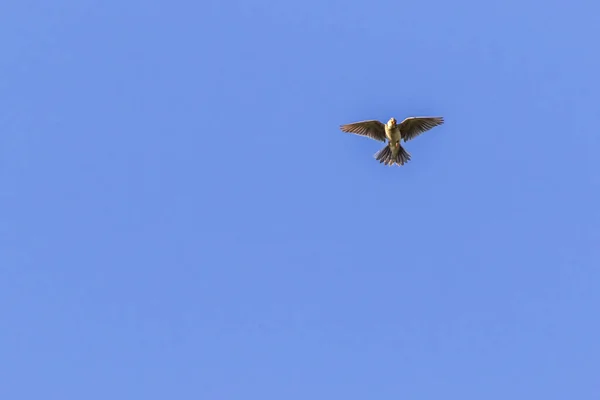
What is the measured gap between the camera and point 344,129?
118 ft

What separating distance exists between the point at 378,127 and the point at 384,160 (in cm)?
126

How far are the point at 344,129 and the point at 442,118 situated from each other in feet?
12.2

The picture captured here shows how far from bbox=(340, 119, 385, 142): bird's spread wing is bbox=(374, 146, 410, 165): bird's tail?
462 millimetres

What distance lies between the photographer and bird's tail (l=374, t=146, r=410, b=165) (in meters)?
35.8

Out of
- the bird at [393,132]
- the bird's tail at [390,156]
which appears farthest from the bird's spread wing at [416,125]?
the bird's tail at [390,156]

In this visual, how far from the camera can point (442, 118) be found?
114 ft

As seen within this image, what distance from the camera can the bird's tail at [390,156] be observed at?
1410 inches

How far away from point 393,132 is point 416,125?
926mm

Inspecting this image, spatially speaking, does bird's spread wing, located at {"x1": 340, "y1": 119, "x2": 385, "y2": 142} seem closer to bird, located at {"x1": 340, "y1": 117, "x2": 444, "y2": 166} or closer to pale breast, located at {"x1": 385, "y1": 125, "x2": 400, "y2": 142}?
bird, located at {"x1": 340, "y1": 117, "x2": 444, "y2": 166}

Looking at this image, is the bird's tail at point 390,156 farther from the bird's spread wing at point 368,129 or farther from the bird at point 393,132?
the bird's spread wing at point 368,129

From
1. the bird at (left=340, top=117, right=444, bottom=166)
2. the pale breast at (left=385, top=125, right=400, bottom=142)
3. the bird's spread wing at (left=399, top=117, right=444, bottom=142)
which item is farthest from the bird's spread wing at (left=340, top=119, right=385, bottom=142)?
the bird's spread wing at (left=399, top=117, right=444, bottom=142)

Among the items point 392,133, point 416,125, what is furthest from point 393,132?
point 416,125

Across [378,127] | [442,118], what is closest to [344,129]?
[378,127]

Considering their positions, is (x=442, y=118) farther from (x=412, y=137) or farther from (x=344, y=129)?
(x=344, y=129)
